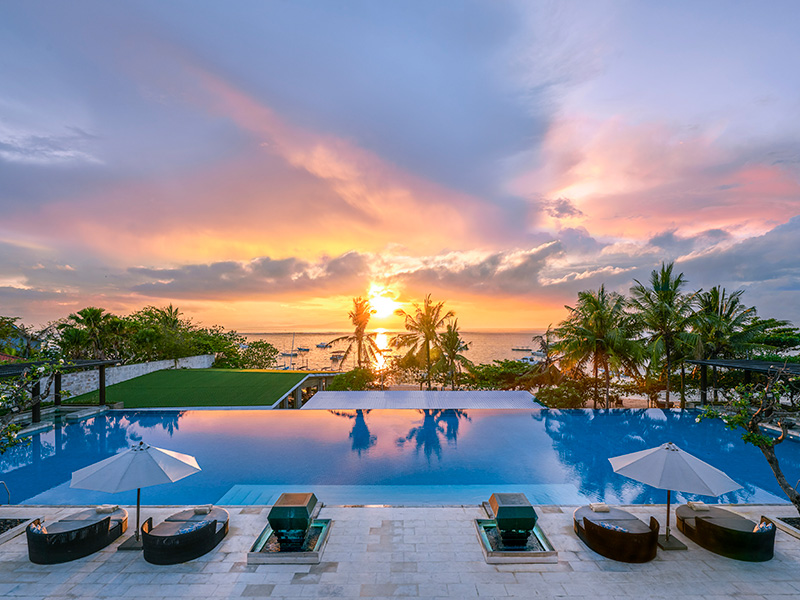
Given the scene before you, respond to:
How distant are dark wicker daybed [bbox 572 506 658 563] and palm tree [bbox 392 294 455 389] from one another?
55.2 ft

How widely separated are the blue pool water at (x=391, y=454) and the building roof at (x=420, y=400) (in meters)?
0.52

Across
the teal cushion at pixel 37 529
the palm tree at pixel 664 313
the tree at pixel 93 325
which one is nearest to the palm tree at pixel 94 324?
the tree at pixel 93 325

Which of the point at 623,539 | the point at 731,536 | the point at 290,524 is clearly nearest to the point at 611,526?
the point at 623,539

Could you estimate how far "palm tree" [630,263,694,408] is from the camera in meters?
18.2

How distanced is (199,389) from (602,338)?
2132cm

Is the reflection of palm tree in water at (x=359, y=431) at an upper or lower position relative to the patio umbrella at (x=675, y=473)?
lower

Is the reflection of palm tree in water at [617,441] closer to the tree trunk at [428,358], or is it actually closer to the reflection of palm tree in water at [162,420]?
the tree trunk at [428,358]

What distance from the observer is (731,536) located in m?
5.25

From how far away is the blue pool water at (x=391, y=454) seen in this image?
9.01m

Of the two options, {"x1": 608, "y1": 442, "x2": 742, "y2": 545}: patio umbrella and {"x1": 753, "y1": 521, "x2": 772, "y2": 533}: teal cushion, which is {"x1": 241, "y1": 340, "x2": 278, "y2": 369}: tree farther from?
{"x1": 753, "y1": 521, "x2": 772, "y2": 533}: teal cushion

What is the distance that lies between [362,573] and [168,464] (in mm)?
3278

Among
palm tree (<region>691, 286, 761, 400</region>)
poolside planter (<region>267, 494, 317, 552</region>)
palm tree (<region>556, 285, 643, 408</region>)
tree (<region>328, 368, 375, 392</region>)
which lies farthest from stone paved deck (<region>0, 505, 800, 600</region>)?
tree (<region>328, 368, 375, 392</region>)

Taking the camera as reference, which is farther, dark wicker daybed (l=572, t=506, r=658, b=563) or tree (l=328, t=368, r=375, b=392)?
tree (l=328, t=368, r=375, b=392)

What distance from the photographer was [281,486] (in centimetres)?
944
